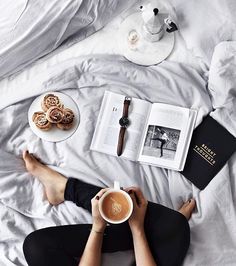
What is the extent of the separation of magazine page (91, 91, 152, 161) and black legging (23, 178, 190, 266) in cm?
16

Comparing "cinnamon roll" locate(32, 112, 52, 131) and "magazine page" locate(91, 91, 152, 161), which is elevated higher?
"cinnamon roll" locate(32, 112, 52, 131)

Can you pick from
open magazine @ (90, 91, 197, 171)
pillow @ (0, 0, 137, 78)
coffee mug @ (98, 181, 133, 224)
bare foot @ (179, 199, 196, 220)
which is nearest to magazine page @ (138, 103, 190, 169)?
open magazine @ (90, 91, 197, 171)

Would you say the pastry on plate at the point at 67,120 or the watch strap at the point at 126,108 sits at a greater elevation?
the pastry on plate at the point at 67,120

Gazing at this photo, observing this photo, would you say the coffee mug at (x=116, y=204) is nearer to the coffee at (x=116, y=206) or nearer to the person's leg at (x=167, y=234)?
the coffee at (x=116, y=206)

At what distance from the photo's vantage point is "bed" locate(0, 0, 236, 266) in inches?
55.5

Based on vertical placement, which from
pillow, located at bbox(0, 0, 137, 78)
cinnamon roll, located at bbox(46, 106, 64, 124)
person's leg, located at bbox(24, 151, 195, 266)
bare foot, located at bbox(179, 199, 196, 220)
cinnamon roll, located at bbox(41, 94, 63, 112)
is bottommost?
bare foot, located at bbox(179, 199, 196, 220)

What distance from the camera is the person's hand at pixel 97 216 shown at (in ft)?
4.19

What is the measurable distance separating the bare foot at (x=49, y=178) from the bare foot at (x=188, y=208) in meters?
0.38

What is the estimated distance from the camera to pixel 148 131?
151cm

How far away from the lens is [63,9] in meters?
1.52

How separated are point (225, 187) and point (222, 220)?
103 mm

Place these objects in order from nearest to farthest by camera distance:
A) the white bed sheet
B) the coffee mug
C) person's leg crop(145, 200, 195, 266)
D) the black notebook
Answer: the coffee mug → person's leg crop(145, 200, 195, 266) → the black notebook → the white bed sheet

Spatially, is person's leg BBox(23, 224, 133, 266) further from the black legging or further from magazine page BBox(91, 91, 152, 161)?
magazine page BBox(91, 91, 152, 161)

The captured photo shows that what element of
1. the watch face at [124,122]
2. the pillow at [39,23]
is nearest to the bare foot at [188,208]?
the watch face at [124,122]
